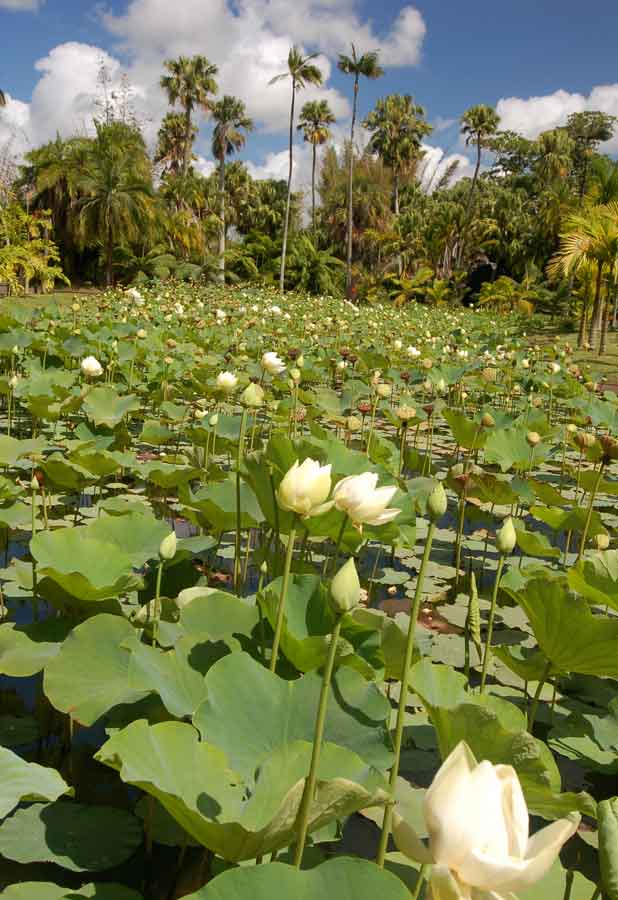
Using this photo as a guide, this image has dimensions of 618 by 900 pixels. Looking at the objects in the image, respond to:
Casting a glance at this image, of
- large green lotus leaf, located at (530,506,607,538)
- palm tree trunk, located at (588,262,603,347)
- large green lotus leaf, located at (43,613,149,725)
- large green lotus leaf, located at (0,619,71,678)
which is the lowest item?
large green lotus leaf, located at (0,619,71,678)

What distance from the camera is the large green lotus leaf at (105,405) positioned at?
9.03 feet

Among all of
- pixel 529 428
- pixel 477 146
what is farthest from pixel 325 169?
pixel 529 428

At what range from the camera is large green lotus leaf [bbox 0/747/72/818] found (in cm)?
74

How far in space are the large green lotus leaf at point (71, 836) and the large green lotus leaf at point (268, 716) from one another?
0.23 m

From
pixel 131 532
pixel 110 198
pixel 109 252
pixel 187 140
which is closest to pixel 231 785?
pixel 131 532

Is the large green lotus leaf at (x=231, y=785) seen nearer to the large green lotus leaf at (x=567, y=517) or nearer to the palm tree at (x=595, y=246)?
the large green lotus leaf at (x=567, y=517)

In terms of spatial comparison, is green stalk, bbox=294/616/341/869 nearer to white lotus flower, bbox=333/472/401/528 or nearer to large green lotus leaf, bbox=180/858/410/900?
large green lotus leaf, bbox=180/858/410/900

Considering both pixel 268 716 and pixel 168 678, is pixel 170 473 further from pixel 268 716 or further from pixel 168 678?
pixel 268 716

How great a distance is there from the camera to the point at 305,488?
86cm

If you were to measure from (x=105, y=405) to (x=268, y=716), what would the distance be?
210 centimetres

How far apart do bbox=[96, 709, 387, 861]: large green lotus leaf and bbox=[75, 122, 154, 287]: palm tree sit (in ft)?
52.6

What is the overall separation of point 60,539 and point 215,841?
2.70 feet

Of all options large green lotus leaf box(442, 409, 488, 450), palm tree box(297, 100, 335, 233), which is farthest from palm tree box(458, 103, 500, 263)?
large green lotus leaf box(442, 409, 488, 450)

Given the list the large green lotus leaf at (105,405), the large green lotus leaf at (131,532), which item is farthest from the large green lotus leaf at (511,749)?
the large green lotus leaf at (105,405)
